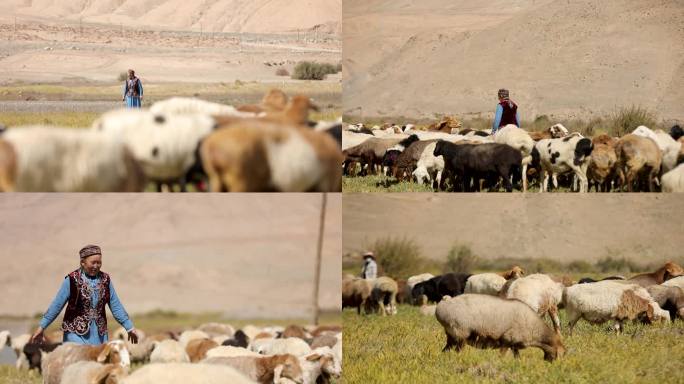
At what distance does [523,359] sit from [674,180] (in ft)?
6.79

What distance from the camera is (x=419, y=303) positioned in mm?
11883

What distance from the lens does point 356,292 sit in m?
12.0

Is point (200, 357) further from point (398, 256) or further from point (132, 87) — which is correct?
point (132, 87)

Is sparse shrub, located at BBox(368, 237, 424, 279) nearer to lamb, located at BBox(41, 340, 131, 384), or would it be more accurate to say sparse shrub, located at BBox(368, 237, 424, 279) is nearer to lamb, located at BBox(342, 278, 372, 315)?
lamb, located at BBox(342, 278, 372, 315)

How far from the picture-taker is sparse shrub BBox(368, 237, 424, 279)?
11.9m

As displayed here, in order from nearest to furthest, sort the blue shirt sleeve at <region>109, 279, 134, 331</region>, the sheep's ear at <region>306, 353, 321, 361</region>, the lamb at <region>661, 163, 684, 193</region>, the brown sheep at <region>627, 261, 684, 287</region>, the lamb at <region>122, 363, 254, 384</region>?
the lamb at <region>122, 363, 254, 384</region> < the blue shirt sleeve at <region>109, 279, 134, 331</region> < the sheep's ear at <region>306, 353, 321, 361</region> < the lamb at <region>661, 163, 684, 193</region> < the brown sheep at <region>627, 261, 684, 287</region>

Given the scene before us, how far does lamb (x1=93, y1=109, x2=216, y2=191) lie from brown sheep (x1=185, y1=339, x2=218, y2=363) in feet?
7.22

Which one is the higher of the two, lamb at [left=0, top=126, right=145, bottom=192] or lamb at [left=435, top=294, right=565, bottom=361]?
lamb at [left=0, top=126, right=145, bottom=192]

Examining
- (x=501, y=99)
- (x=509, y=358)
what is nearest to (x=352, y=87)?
(x=501, y=99)

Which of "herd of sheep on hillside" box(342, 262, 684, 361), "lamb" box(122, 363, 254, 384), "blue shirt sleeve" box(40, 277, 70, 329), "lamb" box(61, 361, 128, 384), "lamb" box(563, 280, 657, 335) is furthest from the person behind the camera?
"lamb" box(563, 280, 657, 335)

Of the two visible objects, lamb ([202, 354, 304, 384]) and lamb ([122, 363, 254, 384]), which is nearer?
lamb ([122, 363, 254, 384])

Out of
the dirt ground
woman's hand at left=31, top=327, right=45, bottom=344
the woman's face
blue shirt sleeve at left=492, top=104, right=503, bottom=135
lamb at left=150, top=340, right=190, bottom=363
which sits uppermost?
blue shirt sleeve at left=492, top=104, right=503, bottom=135

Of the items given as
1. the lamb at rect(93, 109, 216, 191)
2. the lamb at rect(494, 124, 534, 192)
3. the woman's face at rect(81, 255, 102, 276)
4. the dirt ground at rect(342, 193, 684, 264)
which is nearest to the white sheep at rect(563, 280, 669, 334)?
the dirt ground at rect(342, 193, 684, 264)

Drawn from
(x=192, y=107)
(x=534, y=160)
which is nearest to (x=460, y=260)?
(x=534, y=160)
